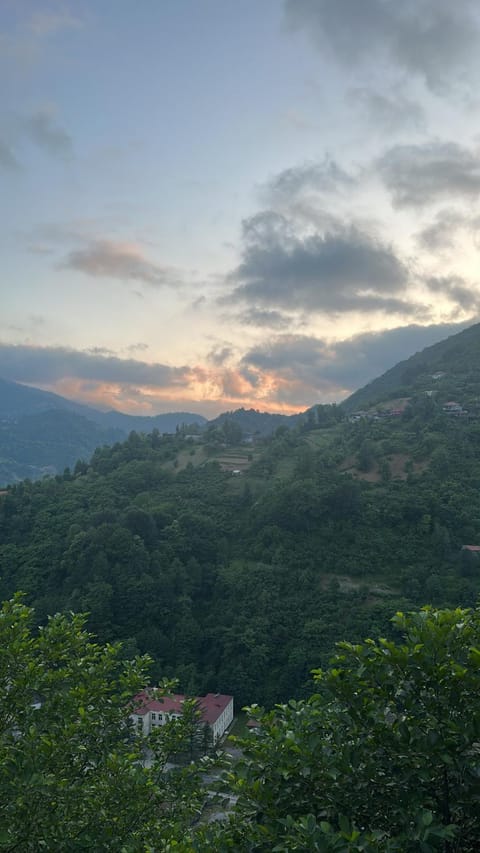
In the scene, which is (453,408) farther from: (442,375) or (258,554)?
(258,554)

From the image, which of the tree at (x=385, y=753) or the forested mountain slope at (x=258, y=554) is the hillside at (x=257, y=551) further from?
the tree at (x=385, y=753)

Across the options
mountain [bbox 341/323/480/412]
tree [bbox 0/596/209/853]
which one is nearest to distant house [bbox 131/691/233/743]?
tree [bbox 0/596/209/853]

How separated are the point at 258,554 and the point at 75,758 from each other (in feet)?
139

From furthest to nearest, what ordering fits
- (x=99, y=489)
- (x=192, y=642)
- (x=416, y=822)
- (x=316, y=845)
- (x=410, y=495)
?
1. (x=99, y=489)
2. (x=410, y=495)
3. (x=192, y=642)
4. (x=416, y=822)
5. (x=316, y=845)

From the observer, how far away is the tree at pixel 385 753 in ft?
17.0

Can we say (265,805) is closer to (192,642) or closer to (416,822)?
(416,822)

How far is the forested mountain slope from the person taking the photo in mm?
38531

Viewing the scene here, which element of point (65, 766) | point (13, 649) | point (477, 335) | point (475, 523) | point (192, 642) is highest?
point (477, 335)

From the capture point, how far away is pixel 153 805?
7395 millimetres

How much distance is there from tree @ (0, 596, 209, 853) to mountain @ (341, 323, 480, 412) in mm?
76979

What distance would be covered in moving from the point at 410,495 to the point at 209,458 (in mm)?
37480

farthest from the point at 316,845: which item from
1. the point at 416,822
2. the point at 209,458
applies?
→ the point at 209,458

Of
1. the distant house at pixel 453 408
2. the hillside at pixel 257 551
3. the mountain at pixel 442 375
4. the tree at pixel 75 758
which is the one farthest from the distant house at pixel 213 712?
the mountain at pixel 442 375

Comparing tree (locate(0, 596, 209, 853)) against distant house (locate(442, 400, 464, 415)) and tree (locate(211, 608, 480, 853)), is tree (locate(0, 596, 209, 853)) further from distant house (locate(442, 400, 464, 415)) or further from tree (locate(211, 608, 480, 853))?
distant house (locate(442, 400, 464, 415))
